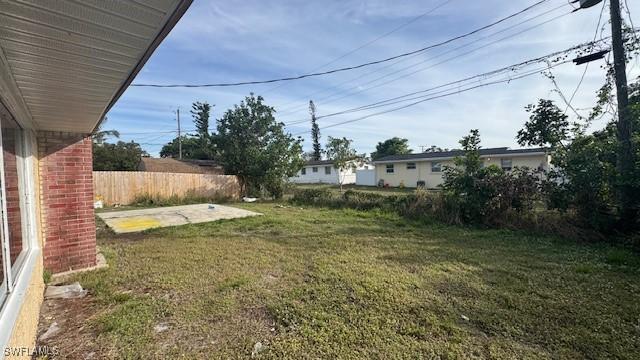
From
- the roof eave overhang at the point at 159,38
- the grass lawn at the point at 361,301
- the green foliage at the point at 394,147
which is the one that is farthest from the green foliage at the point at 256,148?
the green foliage at the point at 394,147

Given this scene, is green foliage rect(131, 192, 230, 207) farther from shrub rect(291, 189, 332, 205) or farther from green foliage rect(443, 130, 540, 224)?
green foliage rect(443, 130, 540, 224)

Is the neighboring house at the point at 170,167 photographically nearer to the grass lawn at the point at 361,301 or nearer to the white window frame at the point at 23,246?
the grass lawn at the point at 361,301

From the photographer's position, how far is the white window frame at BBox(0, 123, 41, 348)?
72.9 inches

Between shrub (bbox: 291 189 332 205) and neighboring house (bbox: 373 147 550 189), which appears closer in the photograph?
shrub (bbox: 291 189 332 205)

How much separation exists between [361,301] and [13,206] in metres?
3.51

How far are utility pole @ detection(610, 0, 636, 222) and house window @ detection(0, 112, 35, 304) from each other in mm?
8890

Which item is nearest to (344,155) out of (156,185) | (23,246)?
(156,185)

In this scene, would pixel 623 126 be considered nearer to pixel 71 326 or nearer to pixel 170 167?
pixel 71 326

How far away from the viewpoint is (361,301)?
3334 millimetres

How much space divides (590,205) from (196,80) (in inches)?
401

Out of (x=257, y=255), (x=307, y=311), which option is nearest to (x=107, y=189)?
(x=257, y=255)

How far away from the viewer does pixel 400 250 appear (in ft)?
18.2

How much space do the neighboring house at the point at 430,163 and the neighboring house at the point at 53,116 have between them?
16.9m

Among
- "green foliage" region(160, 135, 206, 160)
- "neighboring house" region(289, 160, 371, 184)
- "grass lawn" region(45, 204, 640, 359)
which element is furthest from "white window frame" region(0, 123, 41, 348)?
"green foliage" region(160, 135, 206, 160)
